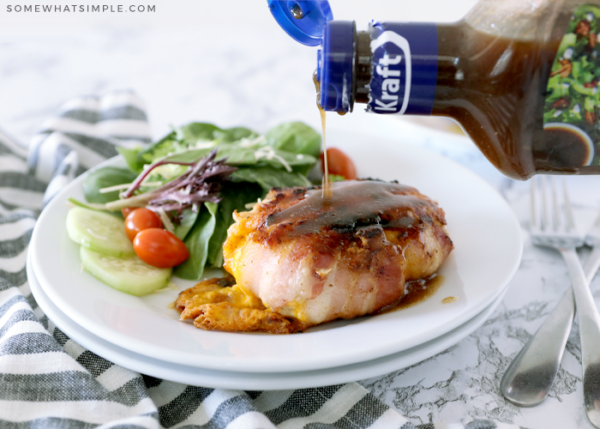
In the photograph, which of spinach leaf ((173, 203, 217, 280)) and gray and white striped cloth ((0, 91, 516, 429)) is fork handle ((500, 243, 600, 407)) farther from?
spinach leaf ((173, 203, 217, 280))

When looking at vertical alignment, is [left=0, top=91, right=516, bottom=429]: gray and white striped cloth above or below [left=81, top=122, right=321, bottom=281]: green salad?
below

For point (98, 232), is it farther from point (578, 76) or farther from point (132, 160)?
point (578, 76)

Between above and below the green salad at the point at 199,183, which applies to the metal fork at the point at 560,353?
below

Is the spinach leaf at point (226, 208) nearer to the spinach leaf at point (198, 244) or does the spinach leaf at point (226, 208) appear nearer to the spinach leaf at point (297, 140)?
the spinach leaf at point (198, 244)

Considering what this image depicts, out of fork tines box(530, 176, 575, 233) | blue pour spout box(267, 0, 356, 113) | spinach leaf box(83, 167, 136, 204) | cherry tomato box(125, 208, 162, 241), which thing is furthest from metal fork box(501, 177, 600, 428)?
spinach leaf box(83, 167, 136, 204)

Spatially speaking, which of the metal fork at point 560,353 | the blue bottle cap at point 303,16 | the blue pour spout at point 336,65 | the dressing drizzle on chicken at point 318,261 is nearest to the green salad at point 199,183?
the dressing drizzle on chicken at point 318,261

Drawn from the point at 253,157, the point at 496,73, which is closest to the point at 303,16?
the point at 496,73
